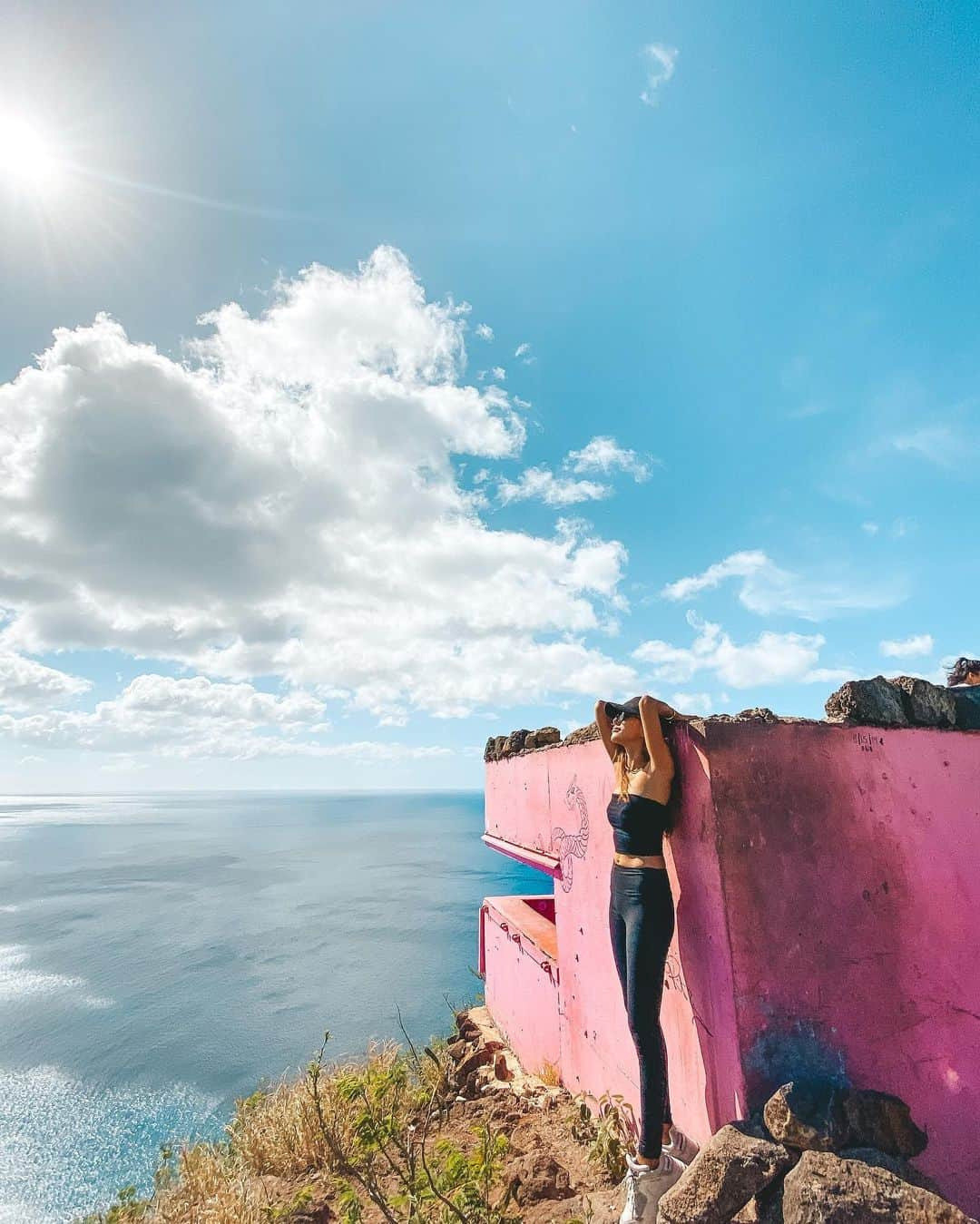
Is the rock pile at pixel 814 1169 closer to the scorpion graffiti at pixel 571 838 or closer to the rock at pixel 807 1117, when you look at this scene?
the rock at pixel 807 1117

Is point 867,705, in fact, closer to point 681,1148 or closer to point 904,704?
point 904,704

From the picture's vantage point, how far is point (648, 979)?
10.8ft

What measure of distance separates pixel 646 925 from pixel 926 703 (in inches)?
88.6

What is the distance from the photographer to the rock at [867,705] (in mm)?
3658

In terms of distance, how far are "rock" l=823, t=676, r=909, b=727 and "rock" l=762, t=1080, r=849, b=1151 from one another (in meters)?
1.88

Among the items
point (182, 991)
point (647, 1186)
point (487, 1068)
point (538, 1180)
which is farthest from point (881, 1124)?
point (182, 991)

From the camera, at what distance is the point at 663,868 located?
3438mm

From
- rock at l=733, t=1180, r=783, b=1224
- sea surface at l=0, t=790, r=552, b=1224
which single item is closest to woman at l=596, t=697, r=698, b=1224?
rock at l=733, t=1180, r=783, b=1224

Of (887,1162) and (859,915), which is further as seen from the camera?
(859,915)

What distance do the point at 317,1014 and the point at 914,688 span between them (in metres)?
28.0

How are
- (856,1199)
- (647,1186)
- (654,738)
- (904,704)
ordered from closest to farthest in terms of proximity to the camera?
(856,1199), (647,1186), (654,738), (904,704)

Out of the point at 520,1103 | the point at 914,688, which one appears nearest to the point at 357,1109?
the point at 520,1103

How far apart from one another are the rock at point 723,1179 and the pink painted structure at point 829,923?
262 mm

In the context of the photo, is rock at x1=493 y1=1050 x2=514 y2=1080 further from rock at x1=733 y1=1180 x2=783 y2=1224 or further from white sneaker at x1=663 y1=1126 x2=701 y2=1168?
rock at x1=733 y1=1180 x2=783 y2=1224
